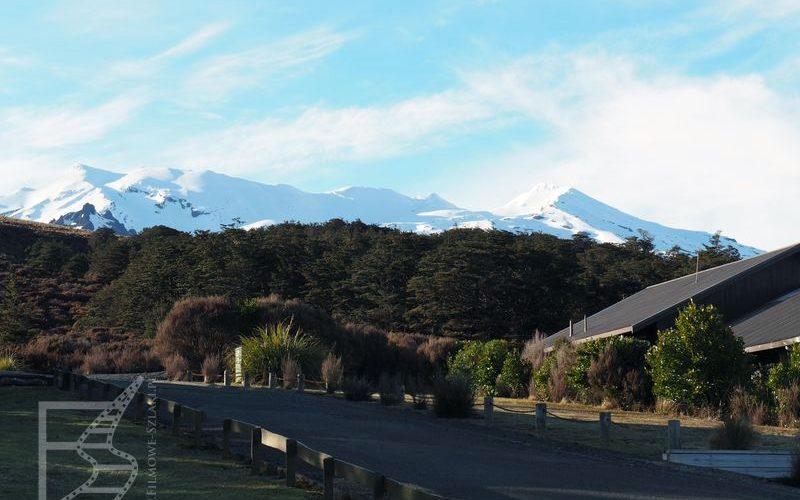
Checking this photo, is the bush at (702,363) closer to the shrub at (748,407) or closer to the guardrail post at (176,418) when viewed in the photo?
the shrub at (748,407)

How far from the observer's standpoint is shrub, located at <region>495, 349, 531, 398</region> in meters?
33.5

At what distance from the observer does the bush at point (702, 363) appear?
24578 millimetres

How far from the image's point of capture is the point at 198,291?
69.0 metres

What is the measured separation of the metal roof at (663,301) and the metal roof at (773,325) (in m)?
1.46

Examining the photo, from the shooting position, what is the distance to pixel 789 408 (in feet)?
72.2

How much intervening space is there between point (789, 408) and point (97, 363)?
29.9m

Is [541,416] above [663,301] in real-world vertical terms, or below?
below

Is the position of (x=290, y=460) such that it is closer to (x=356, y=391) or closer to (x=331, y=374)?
(x=356, y=391)

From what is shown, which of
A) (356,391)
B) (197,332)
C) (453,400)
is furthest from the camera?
(197,332)

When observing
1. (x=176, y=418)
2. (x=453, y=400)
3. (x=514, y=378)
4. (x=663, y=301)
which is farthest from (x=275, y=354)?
(x=176, y=418)

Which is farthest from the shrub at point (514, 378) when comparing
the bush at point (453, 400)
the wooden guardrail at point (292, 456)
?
the wooden guardrail at point (292, 456)

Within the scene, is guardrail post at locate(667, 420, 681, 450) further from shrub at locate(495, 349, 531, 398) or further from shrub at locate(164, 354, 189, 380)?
shrub at locate(164, 354, 189, 380)

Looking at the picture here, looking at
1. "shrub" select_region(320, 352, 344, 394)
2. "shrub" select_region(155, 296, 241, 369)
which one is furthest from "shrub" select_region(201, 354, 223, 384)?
"shrub" select_region(320, 352, 344, 394)

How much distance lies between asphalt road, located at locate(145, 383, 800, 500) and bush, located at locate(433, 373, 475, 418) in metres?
0.42
